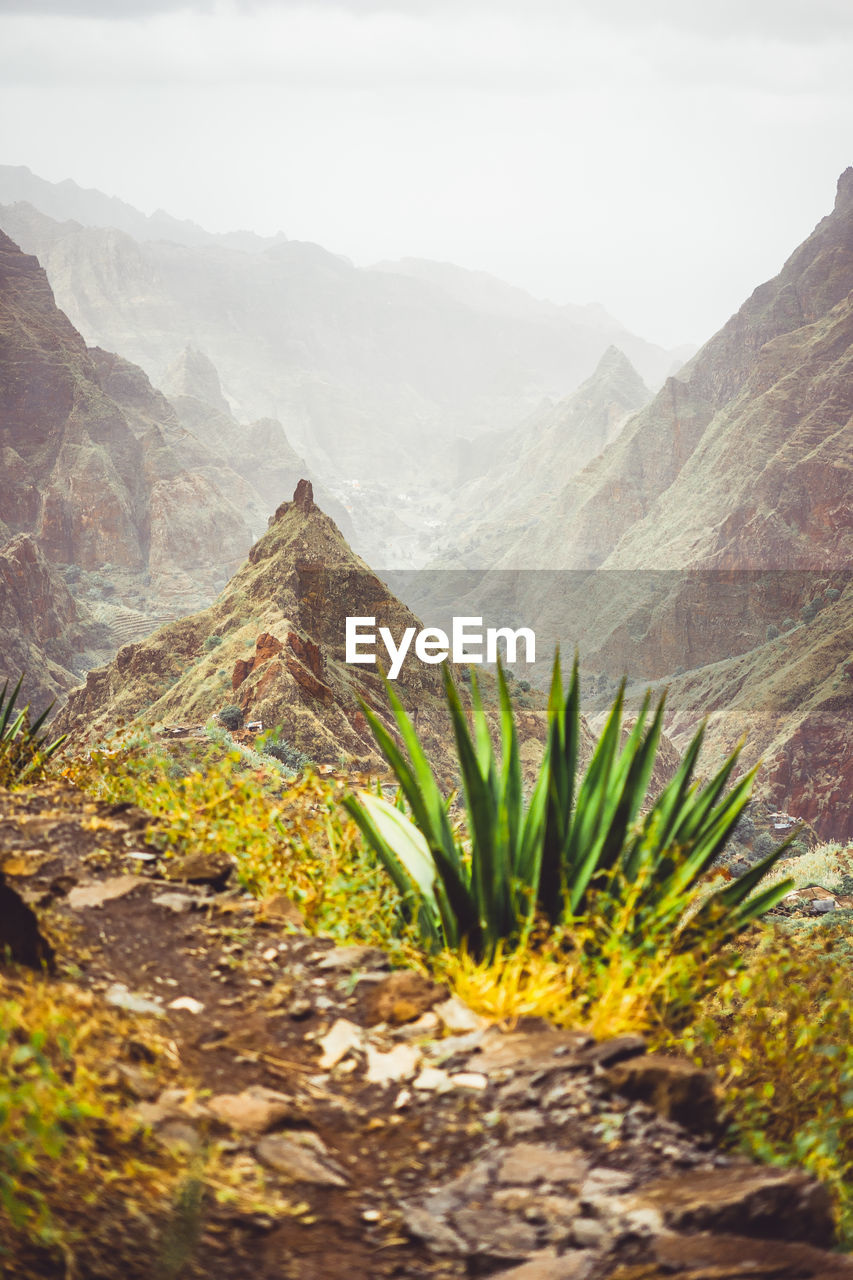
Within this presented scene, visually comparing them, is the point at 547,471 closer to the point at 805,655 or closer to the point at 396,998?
the point at 805,655

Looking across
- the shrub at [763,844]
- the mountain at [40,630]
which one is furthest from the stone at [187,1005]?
the mountain at [40,630]

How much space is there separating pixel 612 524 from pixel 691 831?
95.2m

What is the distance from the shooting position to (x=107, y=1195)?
4.72 ft

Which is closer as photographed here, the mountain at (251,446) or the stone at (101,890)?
the stone at (101,890)

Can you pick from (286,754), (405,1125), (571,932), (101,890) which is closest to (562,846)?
(571,932)

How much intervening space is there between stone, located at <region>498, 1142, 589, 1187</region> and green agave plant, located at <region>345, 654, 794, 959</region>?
0.51 metres

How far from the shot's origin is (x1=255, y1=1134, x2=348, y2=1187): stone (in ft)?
5.31

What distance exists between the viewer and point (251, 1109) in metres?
1.74

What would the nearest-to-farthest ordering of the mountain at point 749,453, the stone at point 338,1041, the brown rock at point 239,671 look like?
the stone at point 338,1041, the brown rock at point 239,671, the mountain at point 749,453

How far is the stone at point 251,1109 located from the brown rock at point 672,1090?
623mm

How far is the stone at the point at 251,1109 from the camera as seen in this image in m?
1.70

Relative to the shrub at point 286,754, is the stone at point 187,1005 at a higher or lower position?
higher

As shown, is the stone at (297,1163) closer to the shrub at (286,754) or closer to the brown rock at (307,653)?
the shrub at (286,754)

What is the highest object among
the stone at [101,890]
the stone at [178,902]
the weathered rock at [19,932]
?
the weathered rock at [19,932]
